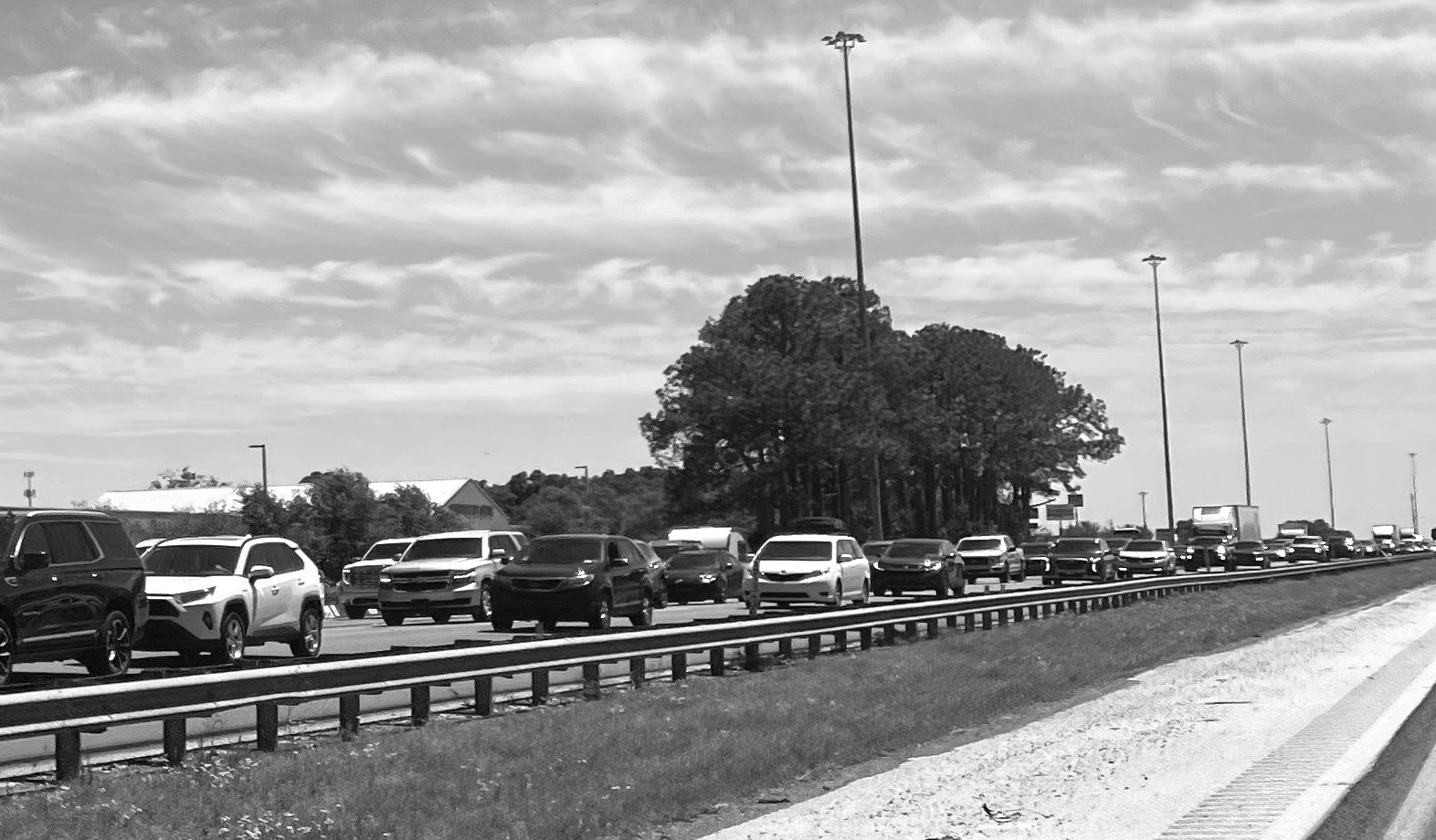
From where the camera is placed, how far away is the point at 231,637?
2008 centimetres

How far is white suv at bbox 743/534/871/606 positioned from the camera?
116 ft

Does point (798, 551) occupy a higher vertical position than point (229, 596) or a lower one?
higher

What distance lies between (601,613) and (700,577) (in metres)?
17.0

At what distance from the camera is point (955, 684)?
1938 cm

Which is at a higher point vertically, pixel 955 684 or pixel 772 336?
pixel 772 336

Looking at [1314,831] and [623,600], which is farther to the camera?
[623,600]

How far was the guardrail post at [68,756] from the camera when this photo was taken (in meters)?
11.0

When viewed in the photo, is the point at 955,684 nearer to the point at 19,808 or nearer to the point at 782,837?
the point at 782,837

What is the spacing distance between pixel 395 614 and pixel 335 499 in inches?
1755

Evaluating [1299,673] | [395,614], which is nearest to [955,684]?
[1299,673]

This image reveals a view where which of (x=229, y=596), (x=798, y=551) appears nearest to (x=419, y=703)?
(x=229, y=596)

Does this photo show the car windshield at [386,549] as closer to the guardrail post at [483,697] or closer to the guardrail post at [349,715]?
the guardrail post at [483,697]

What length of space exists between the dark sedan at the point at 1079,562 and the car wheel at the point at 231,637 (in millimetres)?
37876

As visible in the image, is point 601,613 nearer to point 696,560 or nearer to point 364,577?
point 364,577
